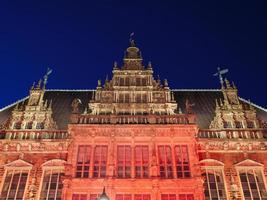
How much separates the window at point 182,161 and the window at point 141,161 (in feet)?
6.46

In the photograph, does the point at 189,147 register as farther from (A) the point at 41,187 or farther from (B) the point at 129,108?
(A) the point at 41,187

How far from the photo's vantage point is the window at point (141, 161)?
907 inches

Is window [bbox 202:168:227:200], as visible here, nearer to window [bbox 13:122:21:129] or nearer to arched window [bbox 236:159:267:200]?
arched window [bbox 236:159:267:200]

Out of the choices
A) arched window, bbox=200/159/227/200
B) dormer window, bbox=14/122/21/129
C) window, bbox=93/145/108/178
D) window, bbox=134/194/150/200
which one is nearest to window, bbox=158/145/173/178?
window, bbox=134/194/150/200

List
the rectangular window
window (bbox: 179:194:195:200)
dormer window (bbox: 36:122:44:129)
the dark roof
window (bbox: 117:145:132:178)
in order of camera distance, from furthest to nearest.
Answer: the dark roof → dormer window (bbox: 36:122:44:129) → window (bbox: 117:145:132:178) → the rectangular window → window (bbox: 179:194:195:200)

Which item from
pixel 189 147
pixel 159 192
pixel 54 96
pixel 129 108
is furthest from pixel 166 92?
pixel 54 96

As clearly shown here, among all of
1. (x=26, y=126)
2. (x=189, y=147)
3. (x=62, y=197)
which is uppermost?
(x=26, y=126)

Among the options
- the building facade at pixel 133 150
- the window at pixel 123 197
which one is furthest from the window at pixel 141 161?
the window at pixel 123 197

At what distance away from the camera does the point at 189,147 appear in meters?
24.2

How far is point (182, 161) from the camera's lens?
23641 millimetres

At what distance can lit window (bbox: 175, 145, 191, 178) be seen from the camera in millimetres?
23127

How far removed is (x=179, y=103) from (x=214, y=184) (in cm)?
908

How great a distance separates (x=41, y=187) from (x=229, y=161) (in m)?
12.5

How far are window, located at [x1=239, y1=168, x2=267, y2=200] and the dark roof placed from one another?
5.12 metres
